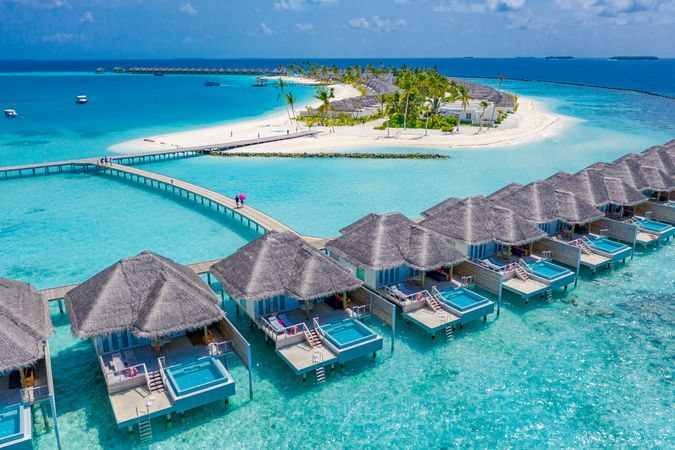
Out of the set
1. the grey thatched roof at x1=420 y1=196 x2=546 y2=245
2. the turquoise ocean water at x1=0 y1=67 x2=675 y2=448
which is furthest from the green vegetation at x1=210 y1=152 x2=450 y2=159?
the grey thatched roof at x1=420 y1=196 x2=546 y2=245

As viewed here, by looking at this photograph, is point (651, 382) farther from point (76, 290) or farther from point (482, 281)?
point (76, 290)

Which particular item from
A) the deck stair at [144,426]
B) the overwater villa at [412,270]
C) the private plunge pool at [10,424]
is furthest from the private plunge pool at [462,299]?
the private plunge pool at [10,424]

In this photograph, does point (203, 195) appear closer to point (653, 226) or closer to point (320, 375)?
point (320, 375)

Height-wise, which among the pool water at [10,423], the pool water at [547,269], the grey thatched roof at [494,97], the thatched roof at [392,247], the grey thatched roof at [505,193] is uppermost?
the grey thatched roof at [494,97]

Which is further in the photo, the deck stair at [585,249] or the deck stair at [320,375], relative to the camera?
the deck stair at [585,249]

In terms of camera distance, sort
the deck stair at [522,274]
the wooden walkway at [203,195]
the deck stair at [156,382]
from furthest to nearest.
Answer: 1. the wooden walkway at [203,195]
2. the deck stair at [522,274]
3. the deck stair at [156,382]

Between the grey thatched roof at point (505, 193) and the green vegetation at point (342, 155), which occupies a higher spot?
the grey thatched roof at point (505, 193)

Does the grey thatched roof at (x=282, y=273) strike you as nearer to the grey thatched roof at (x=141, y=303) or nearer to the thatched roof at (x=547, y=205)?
the grey thatched roof at (x=141, y=303)

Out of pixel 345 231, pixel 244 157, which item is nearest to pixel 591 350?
pixel 345 231
